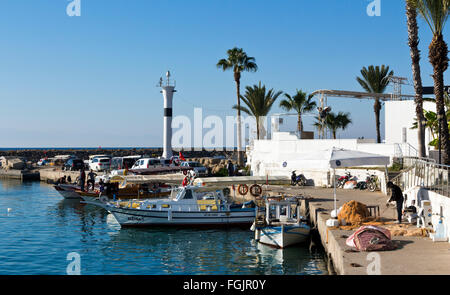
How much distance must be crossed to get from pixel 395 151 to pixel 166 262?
2004 centimetres

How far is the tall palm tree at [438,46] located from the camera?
21359 millimetres

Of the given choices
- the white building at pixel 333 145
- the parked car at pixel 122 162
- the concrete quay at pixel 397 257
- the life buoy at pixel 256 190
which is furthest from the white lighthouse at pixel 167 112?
the concrete quay at pixel 397 257

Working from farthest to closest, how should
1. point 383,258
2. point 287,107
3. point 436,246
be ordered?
point 287,107 → point 436,246 → point 383,258

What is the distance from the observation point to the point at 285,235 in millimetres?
19641

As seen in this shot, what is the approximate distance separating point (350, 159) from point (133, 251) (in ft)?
35.2

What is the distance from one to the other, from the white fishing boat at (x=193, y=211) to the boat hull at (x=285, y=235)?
5.16 metres

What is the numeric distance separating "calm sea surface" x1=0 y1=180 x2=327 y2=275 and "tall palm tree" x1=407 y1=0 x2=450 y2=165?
9.92 m

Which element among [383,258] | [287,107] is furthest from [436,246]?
[287,107]

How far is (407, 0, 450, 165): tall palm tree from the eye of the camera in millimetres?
21359

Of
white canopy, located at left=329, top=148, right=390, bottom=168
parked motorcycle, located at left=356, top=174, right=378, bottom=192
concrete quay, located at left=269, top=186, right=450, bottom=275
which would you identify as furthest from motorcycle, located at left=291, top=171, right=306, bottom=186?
→ concrete quay, located at left=269, top=186, right=450, bottom=275

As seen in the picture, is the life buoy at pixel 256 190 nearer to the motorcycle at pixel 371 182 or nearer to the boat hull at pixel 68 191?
the motorcycle at pixel 371 182

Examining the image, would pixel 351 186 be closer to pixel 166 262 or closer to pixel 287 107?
pixel 166 262

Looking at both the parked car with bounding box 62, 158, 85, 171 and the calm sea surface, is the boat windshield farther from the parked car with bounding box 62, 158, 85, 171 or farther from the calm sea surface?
the parked car with bounding box 62, 158, 85, 171

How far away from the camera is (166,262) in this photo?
1836 cm
